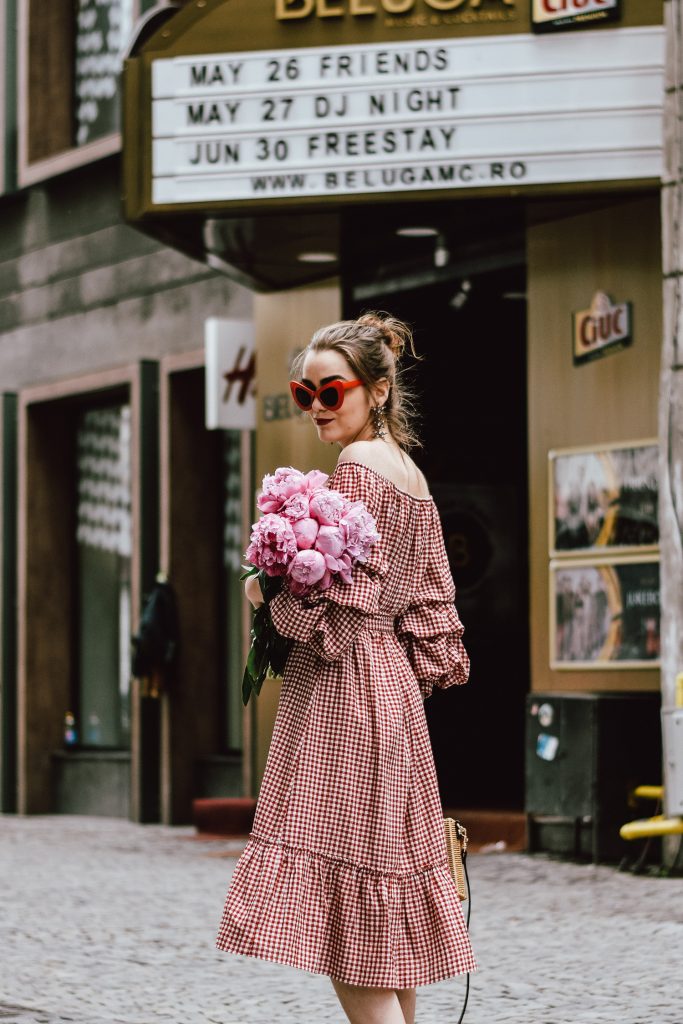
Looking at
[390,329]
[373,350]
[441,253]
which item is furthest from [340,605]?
[441,253]

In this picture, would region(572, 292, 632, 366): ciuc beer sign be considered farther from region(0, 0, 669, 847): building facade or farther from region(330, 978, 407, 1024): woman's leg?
region(330, 978, 407, 1024): woman's leg

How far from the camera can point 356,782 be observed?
446 centimetres

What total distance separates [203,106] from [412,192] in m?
1.42

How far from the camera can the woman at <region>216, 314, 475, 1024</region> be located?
4398 millimetres

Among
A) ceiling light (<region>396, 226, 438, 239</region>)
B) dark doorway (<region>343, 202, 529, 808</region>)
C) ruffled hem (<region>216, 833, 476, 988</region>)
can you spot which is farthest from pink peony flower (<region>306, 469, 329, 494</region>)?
dark doorway (<region>343, 202, 529, 808</region>)

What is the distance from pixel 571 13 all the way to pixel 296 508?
6319 mm

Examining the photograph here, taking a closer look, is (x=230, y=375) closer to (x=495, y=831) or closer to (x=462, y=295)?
(x=462, y=295)

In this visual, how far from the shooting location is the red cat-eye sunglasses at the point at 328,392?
4605 mm

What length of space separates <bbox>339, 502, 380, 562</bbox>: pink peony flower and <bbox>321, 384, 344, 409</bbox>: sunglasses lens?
289mm

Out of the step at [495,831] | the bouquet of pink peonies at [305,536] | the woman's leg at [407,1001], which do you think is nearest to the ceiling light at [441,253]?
the step at [495,831]

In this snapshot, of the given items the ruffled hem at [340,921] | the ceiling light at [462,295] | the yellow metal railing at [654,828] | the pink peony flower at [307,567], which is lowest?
the yellow metal railing at [654,828]

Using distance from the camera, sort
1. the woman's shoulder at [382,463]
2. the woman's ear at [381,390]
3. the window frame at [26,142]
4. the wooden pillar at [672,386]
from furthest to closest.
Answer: the window frame at [26,142] → the wooden pillar at [672,386] → the woman's ear at [381,390] → the woman's shoulder at [382,463]

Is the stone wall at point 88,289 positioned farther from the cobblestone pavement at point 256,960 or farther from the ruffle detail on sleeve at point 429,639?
the ruffle detail on sleeve at point 429,639

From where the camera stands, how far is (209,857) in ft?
37.8
